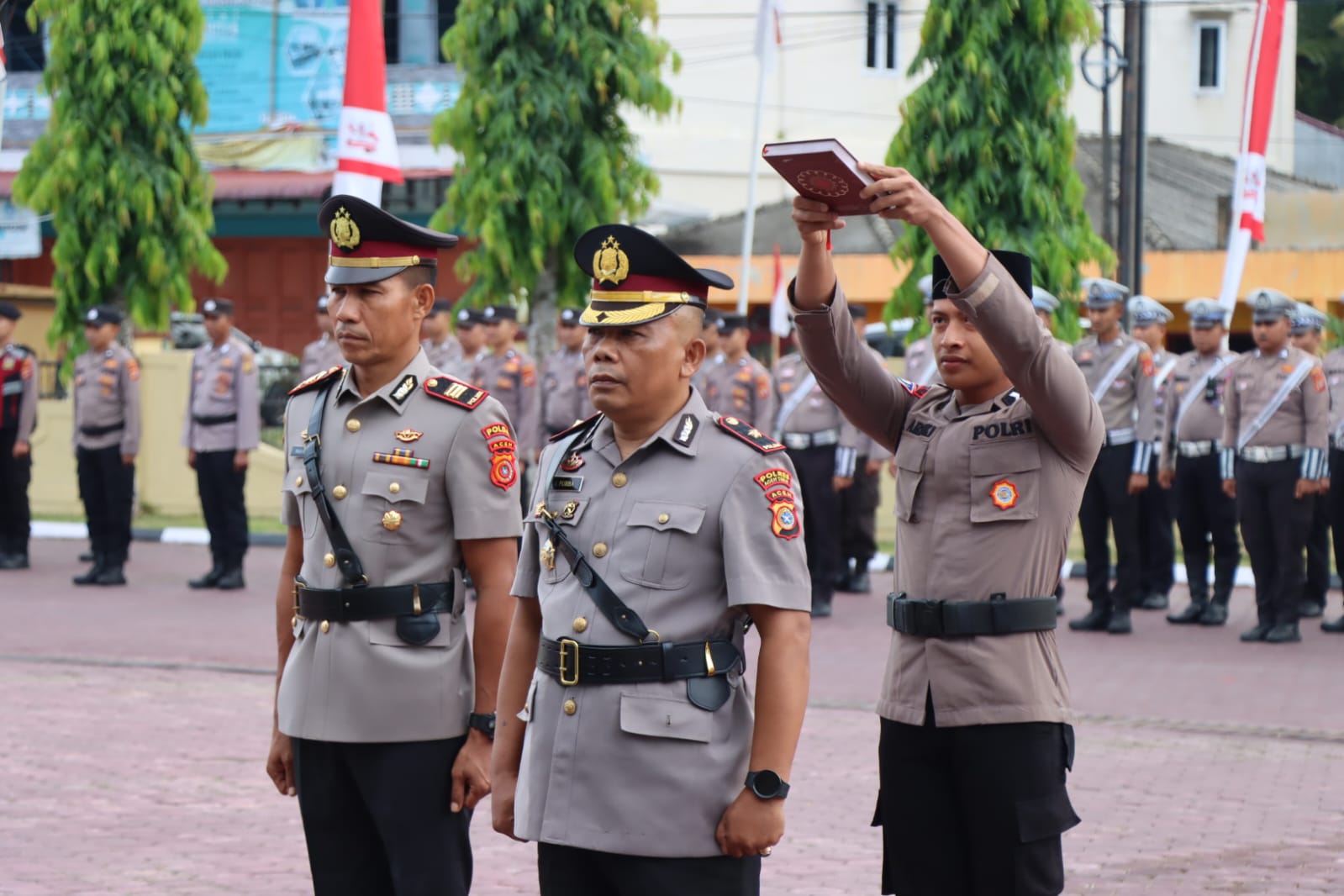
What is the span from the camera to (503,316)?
14.6 m

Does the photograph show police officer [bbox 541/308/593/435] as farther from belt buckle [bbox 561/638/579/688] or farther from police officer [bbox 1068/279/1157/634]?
belt buckle [bbox 561/638/579/688]

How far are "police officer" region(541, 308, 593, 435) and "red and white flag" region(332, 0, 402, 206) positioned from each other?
341cm

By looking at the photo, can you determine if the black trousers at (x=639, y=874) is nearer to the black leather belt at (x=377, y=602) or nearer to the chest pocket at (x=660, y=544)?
the chest pocket at (x=660, y=544)

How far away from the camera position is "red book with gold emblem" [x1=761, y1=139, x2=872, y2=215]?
350 cm

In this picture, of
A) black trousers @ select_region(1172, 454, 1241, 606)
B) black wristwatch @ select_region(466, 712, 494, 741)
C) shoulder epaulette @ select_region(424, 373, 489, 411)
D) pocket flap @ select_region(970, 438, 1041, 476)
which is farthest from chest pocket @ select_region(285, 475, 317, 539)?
black trousers @ select_region(1172, 454, 1241, 606)

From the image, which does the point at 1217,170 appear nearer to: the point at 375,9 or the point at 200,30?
the point at 200,30

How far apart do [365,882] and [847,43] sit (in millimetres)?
28630

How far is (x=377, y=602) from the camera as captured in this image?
4.18m

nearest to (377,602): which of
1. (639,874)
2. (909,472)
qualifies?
(639,874)

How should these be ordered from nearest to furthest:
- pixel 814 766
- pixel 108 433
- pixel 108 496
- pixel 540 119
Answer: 1. pixel 814 766
2. pixel 108 496
3. pixel 108 433
4. pixel 540 119

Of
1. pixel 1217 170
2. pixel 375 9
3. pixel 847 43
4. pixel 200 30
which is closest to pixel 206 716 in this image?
pixel 375 9

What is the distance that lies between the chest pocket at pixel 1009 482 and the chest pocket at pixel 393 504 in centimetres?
128

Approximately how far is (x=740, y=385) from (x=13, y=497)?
641cm

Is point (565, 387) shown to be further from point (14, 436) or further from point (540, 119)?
point (14, 436)
